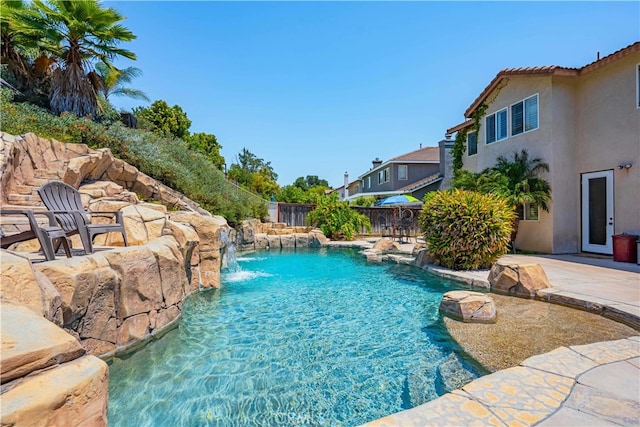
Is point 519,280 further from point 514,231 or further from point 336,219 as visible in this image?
point 336,219

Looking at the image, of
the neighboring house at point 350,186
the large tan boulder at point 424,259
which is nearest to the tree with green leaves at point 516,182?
the large tan boulder at point 424,259

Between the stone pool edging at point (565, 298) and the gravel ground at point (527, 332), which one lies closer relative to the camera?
the gravel ground at point (527, 332)

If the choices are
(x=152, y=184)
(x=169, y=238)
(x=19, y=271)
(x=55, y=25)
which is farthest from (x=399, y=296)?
(x=55, y=25)

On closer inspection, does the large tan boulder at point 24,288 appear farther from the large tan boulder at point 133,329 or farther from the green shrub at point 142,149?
the green shrub at point 142,149

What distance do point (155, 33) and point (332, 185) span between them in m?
56.9

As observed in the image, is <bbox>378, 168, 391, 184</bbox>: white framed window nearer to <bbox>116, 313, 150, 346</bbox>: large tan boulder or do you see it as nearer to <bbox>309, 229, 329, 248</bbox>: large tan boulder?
<bbox>309, 229, 329, 248</bbox>: large tan boulder

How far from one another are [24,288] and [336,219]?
1479 centimetres

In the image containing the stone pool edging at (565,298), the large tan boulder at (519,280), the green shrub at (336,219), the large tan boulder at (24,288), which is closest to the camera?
the large tan boulder at (24,288)

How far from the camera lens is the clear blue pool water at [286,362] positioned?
288 cm

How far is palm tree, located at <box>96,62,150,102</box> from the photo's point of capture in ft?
50.0

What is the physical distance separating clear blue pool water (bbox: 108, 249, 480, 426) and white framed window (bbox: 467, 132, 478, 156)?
1010 centimetres

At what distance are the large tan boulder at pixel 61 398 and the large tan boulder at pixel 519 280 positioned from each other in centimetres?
669

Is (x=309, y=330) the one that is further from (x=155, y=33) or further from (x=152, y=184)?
(x=155, y=33)

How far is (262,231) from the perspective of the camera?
16.7 metres
